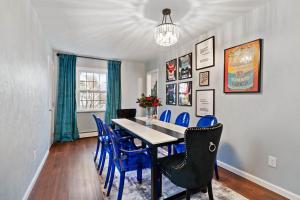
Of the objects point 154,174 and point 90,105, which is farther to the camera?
point 90,105

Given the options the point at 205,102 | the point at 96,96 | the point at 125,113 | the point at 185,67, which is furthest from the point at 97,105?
the point at 205,102

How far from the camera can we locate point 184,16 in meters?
2.47

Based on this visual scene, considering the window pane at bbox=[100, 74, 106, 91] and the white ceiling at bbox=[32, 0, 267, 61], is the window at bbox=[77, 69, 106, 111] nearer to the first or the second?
the window pane at bbox=[100, 74, 106, 91]

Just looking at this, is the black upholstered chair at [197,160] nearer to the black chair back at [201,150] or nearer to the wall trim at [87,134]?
the black chair back at [201,150]

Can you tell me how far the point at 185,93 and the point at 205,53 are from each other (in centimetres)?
99

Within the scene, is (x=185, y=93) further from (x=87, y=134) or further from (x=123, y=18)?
(x=87, y=134)

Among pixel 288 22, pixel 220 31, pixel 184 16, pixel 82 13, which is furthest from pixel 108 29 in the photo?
pixel 288 22

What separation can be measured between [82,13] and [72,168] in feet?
8.23

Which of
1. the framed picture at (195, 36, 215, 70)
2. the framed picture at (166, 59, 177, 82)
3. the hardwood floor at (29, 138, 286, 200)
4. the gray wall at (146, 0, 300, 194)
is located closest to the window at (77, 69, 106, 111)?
the hardwood floor at (29, 138, 286, 200)

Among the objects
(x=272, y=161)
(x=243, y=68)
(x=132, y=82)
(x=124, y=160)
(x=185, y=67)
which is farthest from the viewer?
(x=132, y=82)

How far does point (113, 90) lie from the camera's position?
16.8 feet

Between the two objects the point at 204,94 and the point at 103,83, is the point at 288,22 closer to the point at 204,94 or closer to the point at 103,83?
the point at 204,94

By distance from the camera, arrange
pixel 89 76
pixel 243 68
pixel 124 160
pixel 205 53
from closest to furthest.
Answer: pixel 124 160, pixel 243 68, pixel 205 53, pixel 89 76

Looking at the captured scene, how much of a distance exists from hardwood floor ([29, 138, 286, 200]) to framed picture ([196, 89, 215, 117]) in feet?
3.48
